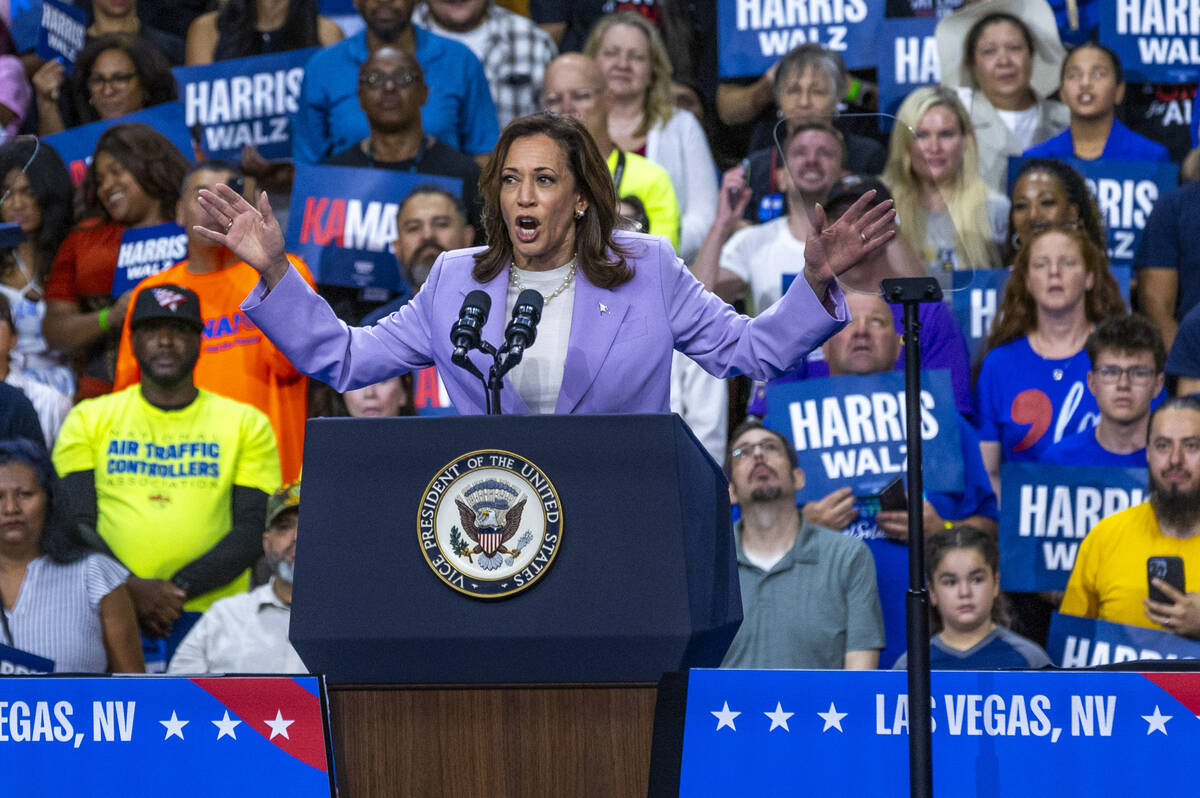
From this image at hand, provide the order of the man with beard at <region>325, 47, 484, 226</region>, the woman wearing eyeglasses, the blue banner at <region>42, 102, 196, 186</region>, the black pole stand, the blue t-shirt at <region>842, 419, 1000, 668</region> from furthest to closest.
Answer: the woman wearing eyeglasses < the blue banner at <region>42, 102, 196, 186</region> < the man with beard at <region>325, 47, 484, 226</region> < the blue t-shirt at <region>842, 419, 1000, 668</region> < the black pole stand

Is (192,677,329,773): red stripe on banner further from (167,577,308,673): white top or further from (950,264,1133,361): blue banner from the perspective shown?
(950,264,1133,361): blue banner

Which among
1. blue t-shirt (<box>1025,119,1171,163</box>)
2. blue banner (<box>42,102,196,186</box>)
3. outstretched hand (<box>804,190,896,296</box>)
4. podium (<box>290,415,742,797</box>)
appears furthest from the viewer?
→ blue banner (<box>42,102,196,186</box>)

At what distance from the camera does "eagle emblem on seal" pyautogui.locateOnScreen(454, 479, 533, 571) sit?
7.17 feet

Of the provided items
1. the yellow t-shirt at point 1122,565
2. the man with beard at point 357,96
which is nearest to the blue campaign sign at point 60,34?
the man with beard at point 357,96

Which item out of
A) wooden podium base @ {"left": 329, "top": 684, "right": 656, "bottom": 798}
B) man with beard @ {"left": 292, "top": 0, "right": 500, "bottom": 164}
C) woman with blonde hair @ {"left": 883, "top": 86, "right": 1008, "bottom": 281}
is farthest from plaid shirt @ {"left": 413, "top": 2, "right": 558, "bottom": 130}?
wooden podium base @ {"left": 329, "top": 684, "right": 656, "bottom": 798}

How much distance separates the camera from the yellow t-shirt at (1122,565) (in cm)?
475

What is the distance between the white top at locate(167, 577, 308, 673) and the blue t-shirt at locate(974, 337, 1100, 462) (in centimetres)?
234

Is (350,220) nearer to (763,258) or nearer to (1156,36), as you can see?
(763,258)

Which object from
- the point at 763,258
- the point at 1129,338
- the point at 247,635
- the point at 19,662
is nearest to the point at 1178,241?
the point at 1129,338

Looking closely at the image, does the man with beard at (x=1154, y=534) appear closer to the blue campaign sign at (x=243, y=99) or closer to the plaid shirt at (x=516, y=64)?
the plaid shirt at (x=516, y=64)

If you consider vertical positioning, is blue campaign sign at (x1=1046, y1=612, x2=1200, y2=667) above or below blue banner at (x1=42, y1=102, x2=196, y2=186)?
below

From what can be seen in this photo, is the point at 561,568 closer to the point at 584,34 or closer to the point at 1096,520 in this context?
the point at 1096,520

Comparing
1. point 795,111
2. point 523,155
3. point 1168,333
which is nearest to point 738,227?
point 795,111

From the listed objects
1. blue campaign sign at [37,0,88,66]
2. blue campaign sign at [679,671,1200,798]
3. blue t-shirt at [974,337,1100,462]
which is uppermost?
blue campaign sign at [37,0,88,66]
